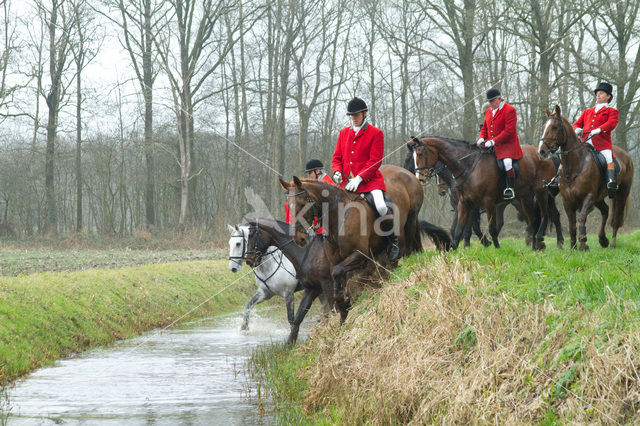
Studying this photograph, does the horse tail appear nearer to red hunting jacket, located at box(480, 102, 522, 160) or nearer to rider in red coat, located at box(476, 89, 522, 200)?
rider in red coat, located at box(476, 89, 522, 200)

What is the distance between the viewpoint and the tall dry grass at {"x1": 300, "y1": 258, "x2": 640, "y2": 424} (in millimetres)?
4289

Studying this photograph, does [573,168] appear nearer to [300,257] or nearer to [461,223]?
[461,223]

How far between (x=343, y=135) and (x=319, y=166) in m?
3.36

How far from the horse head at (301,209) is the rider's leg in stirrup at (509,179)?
4.08 m

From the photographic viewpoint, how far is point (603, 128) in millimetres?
10539

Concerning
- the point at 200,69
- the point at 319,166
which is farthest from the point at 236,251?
the point at 200,69

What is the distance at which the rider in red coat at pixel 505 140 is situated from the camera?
11.1 m

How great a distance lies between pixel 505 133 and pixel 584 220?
1994mm

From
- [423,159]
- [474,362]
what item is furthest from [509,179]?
[474,362]

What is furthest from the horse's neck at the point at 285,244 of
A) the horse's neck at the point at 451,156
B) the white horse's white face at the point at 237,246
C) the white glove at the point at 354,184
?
the horse's neck at the point at 451,156

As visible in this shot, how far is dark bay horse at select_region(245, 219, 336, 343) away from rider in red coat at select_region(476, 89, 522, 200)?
3.19 metres

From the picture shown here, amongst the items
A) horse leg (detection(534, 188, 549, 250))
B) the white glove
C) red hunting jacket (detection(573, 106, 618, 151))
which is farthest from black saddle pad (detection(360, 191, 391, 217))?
red hunting jacket (detection(573, 106, 618, 151))

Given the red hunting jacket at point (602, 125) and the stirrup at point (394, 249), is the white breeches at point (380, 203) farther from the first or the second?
the red hunting jacket at point (602, 125)

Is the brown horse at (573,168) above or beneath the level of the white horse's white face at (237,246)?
above
